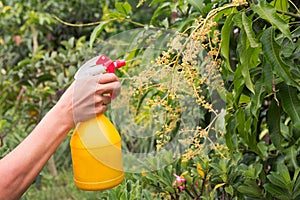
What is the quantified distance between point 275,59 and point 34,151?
652 mm

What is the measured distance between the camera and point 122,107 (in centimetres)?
151

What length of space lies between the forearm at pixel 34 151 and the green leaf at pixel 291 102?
0.54 metres

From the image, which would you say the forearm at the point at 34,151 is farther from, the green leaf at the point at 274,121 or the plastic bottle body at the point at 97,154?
the green leaf at the point at 274,121

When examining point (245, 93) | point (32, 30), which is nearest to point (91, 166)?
point (245, 93)

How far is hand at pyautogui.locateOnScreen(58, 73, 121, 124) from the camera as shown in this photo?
123 centimetres

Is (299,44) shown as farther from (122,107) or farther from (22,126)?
(22,126)

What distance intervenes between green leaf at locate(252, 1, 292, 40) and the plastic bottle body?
488mm

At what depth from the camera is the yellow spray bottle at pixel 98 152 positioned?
129 centimetres

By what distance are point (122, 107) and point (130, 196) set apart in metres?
0.33

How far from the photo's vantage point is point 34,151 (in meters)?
1.30

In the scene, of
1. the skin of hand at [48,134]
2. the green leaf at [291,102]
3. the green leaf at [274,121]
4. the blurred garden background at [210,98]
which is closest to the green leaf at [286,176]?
the blurred garden background at [210,98]

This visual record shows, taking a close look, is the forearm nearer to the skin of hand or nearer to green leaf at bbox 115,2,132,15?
the skin of hand

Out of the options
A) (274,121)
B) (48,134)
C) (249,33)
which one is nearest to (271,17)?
(249,33)

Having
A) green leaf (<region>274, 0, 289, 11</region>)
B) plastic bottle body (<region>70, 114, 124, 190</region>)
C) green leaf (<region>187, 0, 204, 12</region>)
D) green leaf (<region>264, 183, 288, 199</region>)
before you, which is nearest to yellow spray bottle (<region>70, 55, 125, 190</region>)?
plastic bottle body (<region>70, 114, 124, 190</region>)
